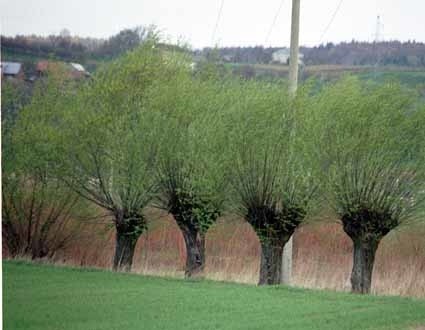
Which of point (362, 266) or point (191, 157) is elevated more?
point (191, 157)

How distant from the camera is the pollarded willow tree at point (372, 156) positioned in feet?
51.8

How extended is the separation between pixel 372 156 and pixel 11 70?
18.5 ft

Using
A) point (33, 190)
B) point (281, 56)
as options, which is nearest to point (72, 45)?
point (33, 190)

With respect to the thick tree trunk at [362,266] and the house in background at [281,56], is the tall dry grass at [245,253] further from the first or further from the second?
the house in background at [281,56]

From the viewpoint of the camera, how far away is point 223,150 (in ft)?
54.1

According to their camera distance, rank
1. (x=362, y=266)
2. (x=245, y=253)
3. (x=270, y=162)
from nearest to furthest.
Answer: (x=270, y=162) → (x=362, y=266) → (x=245, y=253)

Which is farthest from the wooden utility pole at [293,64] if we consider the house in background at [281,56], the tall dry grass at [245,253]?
the house in background at [281,56]

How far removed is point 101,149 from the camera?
59.4 feet

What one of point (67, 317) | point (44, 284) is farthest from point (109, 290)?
point (67, 317)

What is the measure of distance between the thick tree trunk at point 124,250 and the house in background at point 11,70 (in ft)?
12.5

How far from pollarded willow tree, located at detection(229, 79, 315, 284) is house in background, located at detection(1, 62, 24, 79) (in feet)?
11.5

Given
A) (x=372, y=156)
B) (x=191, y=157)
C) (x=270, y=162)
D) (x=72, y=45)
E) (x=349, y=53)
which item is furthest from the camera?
(x=349, y=53)

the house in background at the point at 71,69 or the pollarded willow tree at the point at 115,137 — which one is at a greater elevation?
the house in background at the point at 71,69

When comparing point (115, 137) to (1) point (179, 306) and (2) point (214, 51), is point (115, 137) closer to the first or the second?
(2) point (214, 51)
